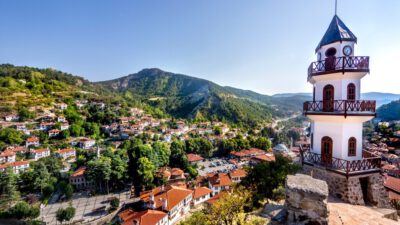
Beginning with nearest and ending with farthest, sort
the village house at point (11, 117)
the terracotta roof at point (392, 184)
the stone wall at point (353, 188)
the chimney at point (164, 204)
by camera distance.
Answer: the stone wall at point (353, 188) < the terracotta roof at point (392, 184) < the chimney at point (164, 204) < the village house at point (11, 117)

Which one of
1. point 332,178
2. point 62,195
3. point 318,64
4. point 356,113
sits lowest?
point 62,195

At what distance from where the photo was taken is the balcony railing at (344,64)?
8.32 m

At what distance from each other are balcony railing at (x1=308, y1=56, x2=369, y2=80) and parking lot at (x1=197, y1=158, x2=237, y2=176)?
3693cm

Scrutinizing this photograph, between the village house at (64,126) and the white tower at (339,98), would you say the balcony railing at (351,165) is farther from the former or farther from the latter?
the village house at (64,126)

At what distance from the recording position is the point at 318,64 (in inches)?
361

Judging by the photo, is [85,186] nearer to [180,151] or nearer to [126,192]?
[126,192]

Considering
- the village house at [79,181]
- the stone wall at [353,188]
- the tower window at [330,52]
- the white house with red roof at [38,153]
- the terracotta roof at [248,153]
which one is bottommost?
the village house at [79,181]

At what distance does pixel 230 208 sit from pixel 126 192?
31986 mm

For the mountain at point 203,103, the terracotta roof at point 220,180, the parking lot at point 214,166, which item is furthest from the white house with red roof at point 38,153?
the mountain at point 203,103

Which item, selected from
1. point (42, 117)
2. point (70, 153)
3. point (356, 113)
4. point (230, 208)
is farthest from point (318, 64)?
point (42, 117)

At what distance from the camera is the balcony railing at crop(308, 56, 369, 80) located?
832cm

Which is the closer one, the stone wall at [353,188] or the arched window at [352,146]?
the stone wall at [353,188]

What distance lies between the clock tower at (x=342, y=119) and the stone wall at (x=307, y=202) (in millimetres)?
3493

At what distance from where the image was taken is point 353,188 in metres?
8.11
